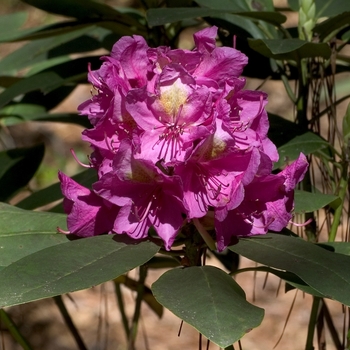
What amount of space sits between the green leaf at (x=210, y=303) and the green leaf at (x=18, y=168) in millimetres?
642

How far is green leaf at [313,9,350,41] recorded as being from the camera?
3.59 feet

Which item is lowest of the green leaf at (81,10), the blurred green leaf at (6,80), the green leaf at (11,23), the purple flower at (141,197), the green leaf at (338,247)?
the green leaf at (338,247)

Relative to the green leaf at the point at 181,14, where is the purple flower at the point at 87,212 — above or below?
below

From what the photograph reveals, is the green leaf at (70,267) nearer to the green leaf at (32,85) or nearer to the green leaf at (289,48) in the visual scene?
the green leaf at (289,48)

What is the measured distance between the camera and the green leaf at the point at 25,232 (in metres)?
0.83

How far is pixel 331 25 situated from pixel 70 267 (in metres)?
0.65

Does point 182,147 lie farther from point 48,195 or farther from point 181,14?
point 48,195

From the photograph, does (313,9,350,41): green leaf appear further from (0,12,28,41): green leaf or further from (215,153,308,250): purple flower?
(0,12,28,41): green leaf

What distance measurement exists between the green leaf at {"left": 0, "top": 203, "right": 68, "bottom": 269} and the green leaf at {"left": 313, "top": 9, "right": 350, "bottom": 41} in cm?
55

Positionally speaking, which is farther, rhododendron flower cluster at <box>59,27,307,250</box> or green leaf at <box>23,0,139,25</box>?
green leaf at <box>23,0,139,25</box>

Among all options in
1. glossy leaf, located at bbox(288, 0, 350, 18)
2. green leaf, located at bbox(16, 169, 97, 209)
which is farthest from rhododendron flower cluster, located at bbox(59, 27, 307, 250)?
glossy leaf, located at bbox(288, 0, 350, 18)

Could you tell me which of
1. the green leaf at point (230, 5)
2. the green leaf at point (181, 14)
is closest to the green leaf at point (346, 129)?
the green leaf at point (181, 14)

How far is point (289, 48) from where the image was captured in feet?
3.14

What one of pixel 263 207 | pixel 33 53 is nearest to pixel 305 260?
pixel 263 207
